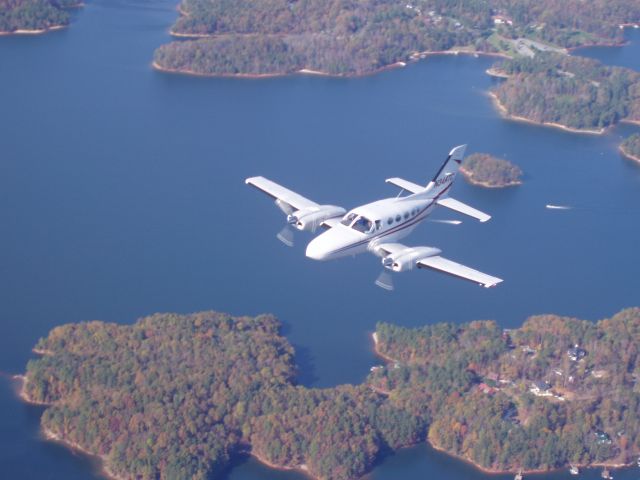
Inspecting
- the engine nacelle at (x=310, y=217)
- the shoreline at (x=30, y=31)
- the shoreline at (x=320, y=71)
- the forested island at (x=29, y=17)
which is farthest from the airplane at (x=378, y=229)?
the forested island at (x=29, y=17)

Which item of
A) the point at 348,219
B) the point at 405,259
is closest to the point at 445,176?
the point at 348,219

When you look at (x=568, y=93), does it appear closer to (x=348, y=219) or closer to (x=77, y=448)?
(x=348, y=219)

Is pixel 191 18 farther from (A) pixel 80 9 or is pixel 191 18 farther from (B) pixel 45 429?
(B) pixel 45 429

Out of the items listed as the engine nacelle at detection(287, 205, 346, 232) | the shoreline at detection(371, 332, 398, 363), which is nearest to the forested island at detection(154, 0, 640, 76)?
the shoreline at detection(371, 332, 398, 363)

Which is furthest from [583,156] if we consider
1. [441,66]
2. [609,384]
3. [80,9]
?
[80,9]

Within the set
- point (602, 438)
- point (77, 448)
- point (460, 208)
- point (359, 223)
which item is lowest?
point (77, 448)

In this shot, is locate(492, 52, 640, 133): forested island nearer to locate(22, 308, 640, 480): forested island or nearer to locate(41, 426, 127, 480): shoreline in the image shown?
locate(22, 308, 640, 480): forested island
